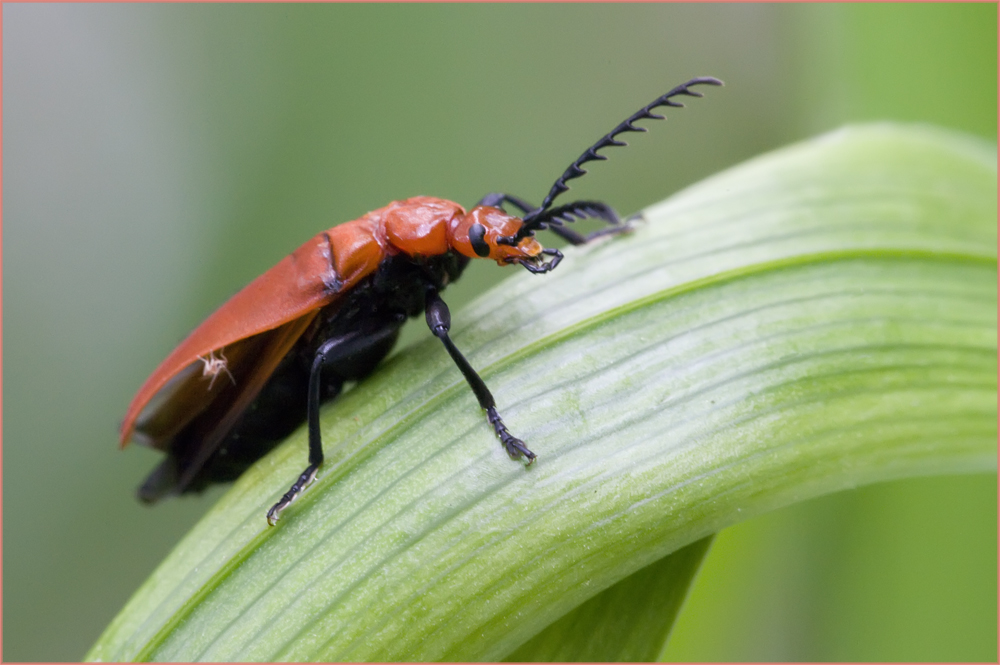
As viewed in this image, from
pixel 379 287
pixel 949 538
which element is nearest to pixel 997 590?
pixel 949 538

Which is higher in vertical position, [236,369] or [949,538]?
[236,369]

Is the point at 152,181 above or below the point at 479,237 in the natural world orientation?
above

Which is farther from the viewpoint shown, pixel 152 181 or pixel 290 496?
pixel 152 181

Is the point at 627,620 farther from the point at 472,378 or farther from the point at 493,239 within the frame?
the point at 493,239

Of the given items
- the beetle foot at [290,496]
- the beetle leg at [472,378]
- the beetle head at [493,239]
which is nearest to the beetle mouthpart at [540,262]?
the beetle head at [493,239]

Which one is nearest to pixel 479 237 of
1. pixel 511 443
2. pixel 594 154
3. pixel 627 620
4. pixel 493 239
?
pixel 493 239

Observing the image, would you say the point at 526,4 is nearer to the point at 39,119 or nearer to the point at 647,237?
the point at 39,119

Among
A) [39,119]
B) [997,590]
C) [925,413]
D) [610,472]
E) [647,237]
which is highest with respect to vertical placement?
[39,119]

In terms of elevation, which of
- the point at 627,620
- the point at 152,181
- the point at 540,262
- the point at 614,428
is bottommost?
the point at 627,620
